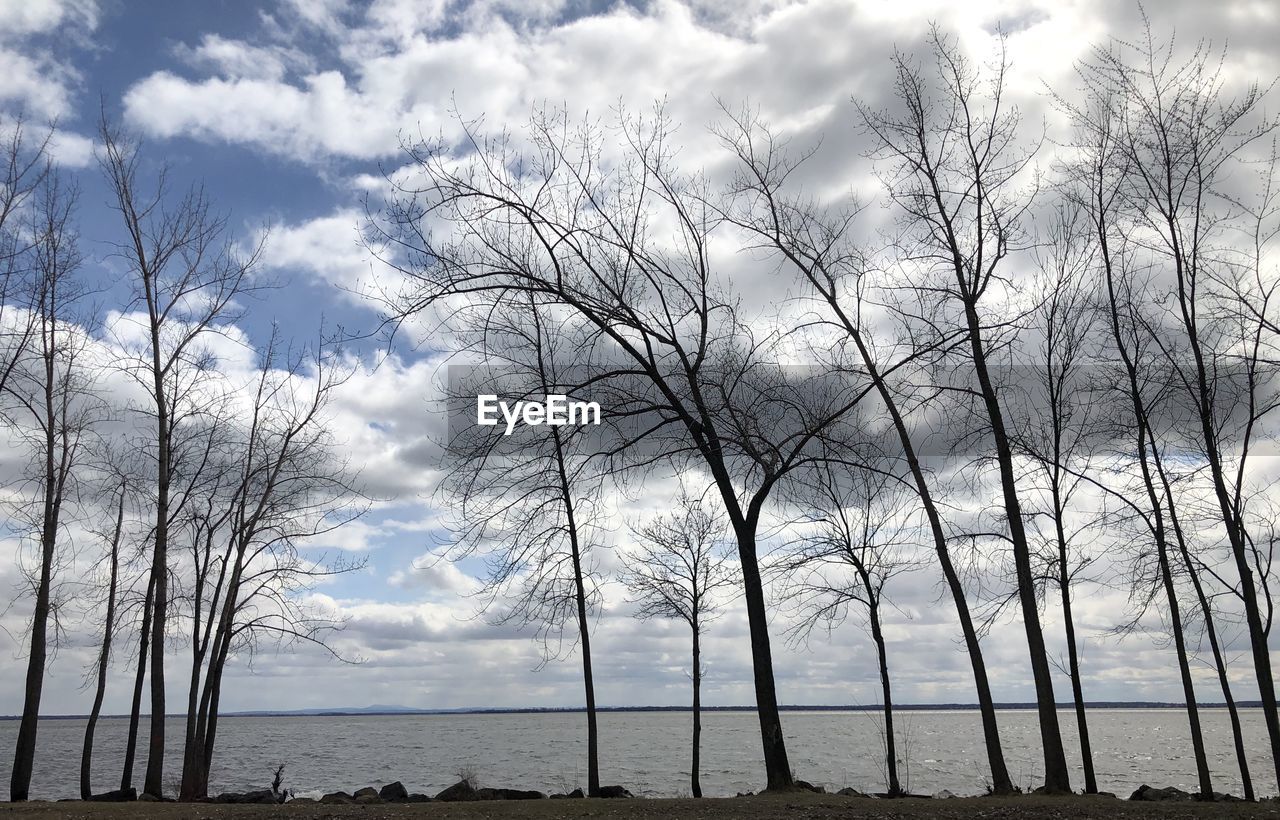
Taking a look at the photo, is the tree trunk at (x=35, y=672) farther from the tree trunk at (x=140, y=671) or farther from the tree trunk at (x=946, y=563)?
the tree trunk at (x=946, y=563)

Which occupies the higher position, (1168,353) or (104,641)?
(1168,353)

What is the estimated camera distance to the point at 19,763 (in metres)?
19.3

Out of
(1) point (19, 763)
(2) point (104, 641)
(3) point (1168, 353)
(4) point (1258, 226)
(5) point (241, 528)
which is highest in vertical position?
(4) point (1258, 226)

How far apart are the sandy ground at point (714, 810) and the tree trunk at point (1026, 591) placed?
3.58 ft

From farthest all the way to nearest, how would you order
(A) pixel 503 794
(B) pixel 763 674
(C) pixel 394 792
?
(C) pixel 394 792
(A) pixel 503 794
(B) pixel 763 674

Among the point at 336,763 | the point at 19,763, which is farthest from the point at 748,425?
the point at 336,763

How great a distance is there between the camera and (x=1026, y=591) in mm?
16672

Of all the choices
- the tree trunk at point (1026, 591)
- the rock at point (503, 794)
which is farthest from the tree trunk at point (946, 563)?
the rock at point (503, 794)

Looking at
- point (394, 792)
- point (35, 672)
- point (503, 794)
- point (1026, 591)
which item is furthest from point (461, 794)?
point (1026, 591)

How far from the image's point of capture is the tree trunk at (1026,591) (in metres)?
16.4

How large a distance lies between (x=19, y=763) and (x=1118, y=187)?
25.4 m

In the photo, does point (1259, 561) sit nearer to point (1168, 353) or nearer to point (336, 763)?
point (1168, 353)

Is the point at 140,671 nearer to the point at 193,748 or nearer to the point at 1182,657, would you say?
the point at 193,748

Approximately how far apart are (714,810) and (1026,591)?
278 inches
